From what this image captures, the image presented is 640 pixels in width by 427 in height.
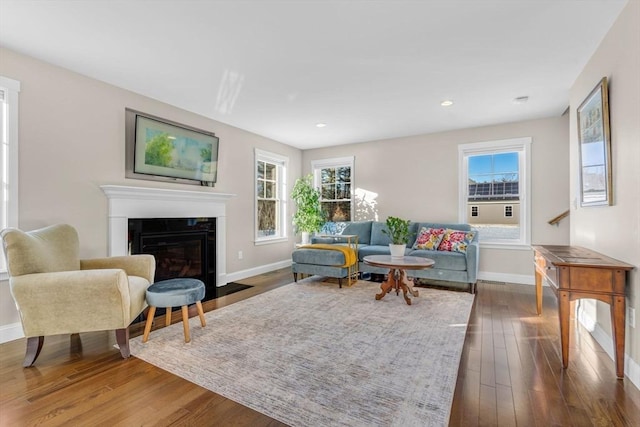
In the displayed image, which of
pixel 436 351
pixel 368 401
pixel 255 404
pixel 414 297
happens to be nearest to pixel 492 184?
pixel 414 297

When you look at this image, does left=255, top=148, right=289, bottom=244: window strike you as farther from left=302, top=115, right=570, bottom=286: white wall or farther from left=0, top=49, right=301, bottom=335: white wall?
left=0, top=49, right=301, bottom=335: white wall

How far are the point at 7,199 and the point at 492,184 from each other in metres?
5.86

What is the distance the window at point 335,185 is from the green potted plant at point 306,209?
0.50 meters

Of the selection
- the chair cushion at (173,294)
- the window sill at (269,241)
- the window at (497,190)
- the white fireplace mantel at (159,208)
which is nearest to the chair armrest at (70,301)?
the chair cushion at (173,294)

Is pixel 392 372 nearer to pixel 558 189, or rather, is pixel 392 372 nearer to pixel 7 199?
pixel 7 199

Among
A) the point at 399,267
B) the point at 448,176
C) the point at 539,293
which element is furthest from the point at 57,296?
the point at 448,176

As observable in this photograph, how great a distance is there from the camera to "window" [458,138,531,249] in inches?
180

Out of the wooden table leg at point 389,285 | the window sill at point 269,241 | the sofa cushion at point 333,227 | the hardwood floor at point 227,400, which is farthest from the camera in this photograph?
the sofa cushion at point 333,227

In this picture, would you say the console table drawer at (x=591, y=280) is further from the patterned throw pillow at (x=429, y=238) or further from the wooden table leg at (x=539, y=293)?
the patterned throw pillow at (x=429, y=238)

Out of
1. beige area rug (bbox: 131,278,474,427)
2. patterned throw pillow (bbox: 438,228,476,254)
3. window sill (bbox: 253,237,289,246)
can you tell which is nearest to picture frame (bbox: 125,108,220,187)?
window sill (bbox: 253,237,289,246)

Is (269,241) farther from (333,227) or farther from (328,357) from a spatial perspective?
(328,357)

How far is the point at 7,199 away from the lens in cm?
258

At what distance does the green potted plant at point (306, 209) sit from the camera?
5711 millimetres

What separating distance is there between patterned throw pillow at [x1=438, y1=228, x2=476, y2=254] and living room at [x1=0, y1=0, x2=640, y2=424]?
0.60 meters
